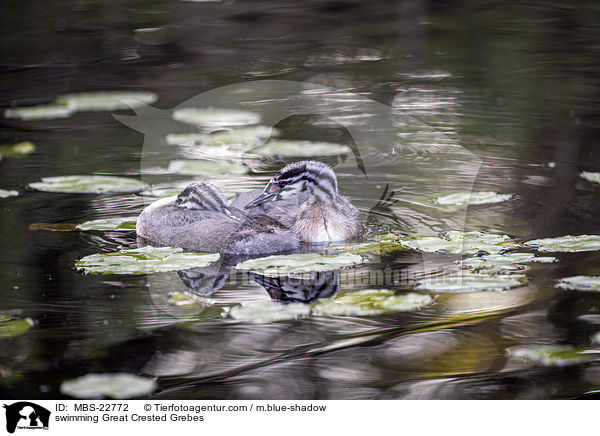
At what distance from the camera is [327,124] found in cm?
775

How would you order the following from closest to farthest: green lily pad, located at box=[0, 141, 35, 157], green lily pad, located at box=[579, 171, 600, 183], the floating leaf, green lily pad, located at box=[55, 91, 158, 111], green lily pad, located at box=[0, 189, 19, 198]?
the floating leaf, green lily pad, located at box=[579, 171, 600, 183], green lily pad, located at box=[0, 189, 19, 198], green lily pad, located at box=[0, 141, 35, 157], green lily pad, located at box=[55, 91, 158, 111]

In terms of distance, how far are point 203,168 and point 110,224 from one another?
3.78ft

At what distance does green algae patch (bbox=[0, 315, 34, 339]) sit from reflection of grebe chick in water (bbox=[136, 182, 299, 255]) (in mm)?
1205

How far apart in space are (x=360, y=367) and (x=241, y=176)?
9.93ft

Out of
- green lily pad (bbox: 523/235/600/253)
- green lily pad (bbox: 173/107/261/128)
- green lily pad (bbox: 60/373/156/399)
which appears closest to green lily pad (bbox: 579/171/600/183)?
green lily pad (bbox: 523/235/600/253)

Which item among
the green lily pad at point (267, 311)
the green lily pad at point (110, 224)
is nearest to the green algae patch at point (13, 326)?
the green lily pad at point (267, 311)

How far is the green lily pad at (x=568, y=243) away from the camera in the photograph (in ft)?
15.7

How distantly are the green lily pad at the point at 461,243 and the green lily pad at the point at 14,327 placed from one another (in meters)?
2.15

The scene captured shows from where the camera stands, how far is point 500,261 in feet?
15.2

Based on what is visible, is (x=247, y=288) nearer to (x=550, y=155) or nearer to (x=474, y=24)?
(x=550, y=155)

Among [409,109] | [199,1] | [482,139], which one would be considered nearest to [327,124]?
[409,109]

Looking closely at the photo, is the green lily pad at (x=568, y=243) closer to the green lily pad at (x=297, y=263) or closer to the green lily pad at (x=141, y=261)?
the green lily pad at (x=297, y=263)

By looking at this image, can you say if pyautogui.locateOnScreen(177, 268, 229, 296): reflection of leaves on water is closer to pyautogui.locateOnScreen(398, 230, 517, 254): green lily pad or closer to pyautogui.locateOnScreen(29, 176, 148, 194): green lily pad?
pyautogui.locateOnScreen(398, 230, 517, 254): green lily pad

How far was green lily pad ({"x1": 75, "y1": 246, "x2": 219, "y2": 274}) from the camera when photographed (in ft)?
15.5
